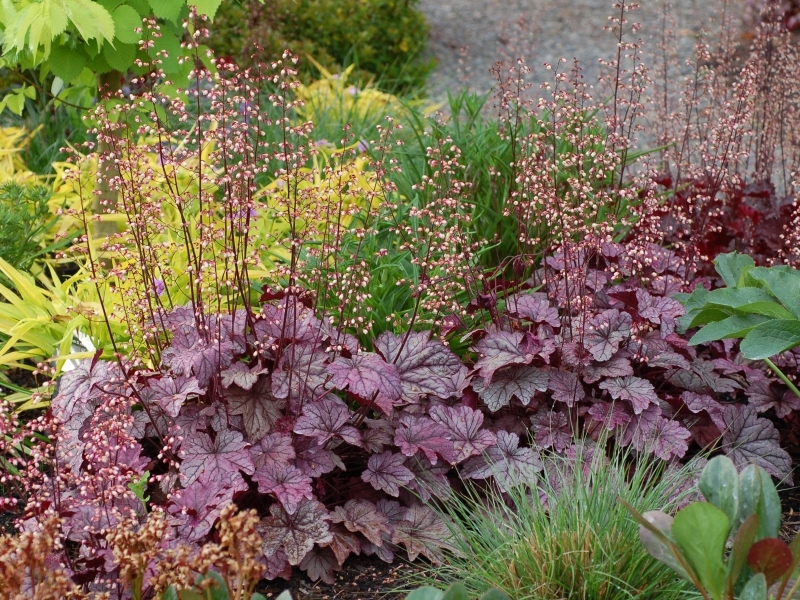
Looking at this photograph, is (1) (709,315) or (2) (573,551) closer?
(2) (573,551)

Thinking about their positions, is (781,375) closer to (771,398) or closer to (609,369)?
(771,398)

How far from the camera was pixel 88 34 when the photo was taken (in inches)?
114

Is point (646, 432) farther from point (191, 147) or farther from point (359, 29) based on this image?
point (359, 29)

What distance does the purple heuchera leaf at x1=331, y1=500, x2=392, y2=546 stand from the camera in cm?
271

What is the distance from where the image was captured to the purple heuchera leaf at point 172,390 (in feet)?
8.78

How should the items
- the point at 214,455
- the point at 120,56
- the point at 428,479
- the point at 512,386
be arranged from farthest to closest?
the point at 120,56 < the point at 512,386 < the point at 428,479 < the point at 214,455

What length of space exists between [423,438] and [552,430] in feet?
1.52

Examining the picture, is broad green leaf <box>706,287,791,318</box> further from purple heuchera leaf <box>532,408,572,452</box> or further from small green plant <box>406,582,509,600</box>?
small green plant <box>406,582,509,600</box>

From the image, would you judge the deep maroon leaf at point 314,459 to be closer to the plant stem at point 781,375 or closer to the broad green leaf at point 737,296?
the broad green leaf at point 737,296

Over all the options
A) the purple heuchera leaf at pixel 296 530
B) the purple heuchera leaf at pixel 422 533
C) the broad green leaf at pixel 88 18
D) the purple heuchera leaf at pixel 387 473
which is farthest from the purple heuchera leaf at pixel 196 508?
the broad green leaf at pixel 88 18

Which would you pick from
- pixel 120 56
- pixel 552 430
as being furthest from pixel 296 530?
pixel 120 56

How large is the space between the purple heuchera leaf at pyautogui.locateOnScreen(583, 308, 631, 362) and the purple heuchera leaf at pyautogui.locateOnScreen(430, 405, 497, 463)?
45cm

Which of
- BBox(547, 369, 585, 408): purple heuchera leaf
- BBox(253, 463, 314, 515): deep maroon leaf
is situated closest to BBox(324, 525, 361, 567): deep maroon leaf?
BBox(253, 463, 314, 515): deep maroon leaf

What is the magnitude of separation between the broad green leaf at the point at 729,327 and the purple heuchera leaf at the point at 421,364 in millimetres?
762
